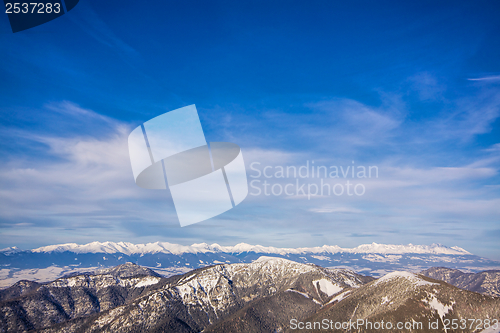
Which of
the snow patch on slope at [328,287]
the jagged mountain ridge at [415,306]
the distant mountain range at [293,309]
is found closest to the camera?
the jagged mountain ridge at [415,306]

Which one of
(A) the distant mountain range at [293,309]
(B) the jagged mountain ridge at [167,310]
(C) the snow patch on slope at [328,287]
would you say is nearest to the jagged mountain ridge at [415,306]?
A: (A) the distant mountain range at [293,309]

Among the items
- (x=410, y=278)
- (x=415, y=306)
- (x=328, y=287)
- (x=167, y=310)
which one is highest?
(x=410, y=278)

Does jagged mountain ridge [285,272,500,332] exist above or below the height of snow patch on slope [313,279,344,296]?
above

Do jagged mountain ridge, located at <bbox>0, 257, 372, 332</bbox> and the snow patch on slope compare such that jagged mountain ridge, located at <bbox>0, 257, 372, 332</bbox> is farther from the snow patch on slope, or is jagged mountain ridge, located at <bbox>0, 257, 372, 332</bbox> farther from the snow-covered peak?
the snow-covered peak

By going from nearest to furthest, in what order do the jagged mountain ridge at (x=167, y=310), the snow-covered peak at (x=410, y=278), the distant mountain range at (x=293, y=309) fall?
1. the distant mountain range at (x=293, y=309)
2. the snow-covered peak at (x=410, y=278)
3. the jagged mountain ridge at (x=167, y=310)

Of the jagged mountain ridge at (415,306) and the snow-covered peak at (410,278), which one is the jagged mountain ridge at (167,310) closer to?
the snow-covered peak at (410,278)

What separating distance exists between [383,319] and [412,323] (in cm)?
883

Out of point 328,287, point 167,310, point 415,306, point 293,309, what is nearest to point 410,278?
point 415,306

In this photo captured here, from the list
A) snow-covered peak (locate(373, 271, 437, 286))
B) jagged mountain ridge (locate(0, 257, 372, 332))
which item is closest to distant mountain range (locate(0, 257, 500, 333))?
jagged mountain ridge (locate(0, 257, 372, 332))

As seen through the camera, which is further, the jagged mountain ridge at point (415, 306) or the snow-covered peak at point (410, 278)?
the snow-covered peak at point (410, 278)

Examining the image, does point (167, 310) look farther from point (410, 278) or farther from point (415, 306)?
point (415, 306)

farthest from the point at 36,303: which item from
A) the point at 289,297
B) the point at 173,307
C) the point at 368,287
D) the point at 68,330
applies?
the point at 368,287

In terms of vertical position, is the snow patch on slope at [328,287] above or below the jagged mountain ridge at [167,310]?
above

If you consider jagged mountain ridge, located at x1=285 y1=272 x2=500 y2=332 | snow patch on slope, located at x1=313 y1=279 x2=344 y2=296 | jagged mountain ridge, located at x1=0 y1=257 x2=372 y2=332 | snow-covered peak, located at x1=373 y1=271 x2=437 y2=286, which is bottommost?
jagged mountain ridge, located at x1=0 y1=257 x2=372 y2=332
